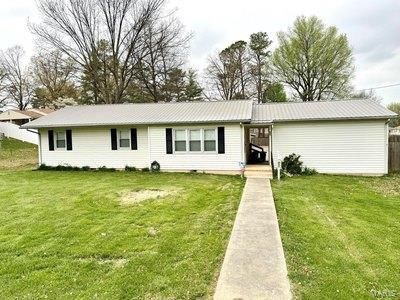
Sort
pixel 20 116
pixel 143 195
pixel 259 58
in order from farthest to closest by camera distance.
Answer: pixel 20 116 → pixel 259 58 → pixel 143 195

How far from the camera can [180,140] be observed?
14617 mm

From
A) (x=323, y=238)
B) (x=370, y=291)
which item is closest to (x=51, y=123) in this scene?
(x=323, y=238)

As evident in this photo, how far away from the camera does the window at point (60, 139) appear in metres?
16.6

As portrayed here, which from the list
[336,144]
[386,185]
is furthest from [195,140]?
[386,185]

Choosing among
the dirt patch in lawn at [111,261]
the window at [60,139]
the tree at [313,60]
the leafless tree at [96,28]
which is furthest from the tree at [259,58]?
the dirt patch in lawn at [111,261]

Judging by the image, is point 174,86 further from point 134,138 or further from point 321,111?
point 321,111

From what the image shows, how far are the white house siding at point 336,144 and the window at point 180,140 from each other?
162 inches

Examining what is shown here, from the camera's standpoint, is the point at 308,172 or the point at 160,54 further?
the point at 160,54

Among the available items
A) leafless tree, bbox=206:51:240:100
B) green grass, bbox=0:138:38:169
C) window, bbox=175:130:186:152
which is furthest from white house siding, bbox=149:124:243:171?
leafless tree, bbox=206:51:240:100

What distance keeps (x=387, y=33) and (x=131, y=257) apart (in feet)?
76.5

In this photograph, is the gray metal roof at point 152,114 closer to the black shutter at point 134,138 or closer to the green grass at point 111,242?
the black shutter at point 134,138

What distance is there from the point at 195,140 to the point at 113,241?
29.6ft

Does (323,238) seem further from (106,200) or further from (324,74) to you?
(324,74)

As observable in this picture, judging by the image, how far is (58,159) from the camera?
16.6 meters
